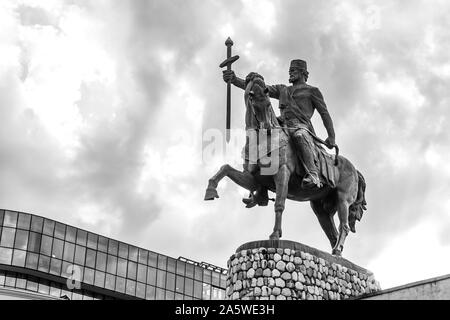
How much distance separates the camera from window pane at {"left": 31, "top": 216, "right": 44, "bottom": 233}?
71.8 meters

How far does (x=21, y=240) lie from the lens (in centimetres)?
7112

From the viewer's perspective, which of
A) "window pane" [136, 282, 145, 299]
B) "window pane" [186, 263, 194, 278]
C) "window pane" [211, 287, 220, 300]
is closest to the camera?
"window pane" [136, 282, 145, 299]

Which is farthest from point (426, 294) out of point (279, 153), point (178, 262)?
point (178, 262)

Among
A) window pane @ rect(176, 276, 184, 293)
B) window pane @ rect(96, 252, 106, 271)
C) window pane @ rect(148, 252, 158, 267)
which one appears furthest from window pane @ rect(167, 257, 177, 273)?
window pane @ rect(96, 252, 106, 271)

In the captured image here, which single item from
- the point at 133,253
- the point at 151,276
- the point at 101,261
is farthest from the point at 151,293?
the point at 101,261

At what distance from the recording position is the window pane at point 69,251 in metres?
73.1

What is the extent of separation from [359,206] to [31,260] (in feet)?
152

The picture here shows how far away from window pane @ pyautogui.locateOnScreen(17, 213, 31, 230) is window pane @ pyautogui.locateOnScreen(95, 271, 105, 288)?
6.93 metres

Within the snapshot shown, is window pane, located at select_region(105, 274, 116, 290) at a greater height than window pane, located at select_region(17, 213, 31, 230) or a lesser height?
lesser

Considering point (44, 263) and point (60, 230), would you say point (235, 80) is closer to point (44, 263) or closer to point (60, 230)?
point (44, 263)

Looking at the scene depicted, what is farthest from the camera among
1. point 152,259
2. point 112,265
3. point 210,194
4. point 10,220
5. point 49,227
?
point 152,259

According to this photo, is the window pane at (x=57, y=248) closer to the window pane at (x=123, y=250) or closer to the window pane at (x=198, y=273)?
the window pane at (x=123, y=250)

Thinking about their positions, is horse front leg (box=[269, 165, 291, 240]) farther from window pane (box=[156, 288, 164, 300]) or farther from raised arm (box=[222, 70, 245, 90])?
window pane (box=[156, 288, 164, 300])
